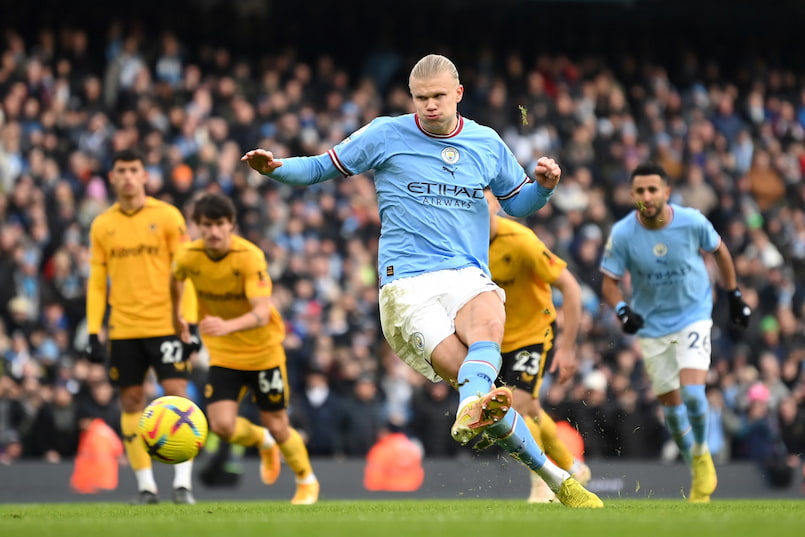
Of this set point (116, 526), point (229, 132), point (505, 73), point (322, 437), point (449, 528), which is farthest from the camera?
point (505, 73)

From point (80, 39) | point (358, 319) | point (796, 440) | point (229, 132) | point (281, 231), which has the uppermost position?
point (80, 39)

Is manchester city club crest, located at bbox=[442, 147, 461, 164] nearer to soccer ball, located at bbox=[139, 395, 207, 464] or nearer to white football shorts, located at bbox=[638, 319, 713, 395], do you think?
soccer ball, located at bbox=[139, 395, 207, 464]

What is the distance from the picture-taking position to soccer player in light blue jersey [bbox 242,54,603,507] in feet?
25.0

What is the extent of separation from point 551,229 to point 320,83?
15.5 ft

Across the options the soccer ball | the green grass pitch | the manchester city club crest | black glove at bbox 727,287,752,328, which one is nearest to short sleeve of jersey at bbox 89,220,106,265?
the soccer ball

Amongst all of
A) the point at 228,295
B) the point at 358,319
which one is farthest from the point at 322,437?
the point at 228,295

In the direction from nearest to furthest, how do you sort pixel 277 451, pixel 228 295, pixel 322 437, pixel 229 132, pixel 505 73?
1. pixel 228 295
2. pixel 277 451
3. pixel 322 437
4. pixel 229 132
5. pixel 505 73

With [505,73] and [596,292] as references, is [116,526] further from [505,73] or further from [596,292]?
[505,73]

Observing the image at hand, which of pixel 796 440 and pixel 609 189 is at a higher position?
pixel 609 189

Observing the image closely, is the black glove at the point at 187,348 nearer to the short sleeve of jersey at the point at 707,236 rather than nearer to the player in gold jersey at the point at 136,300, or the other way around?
the player in gold jersey at the point at 136,300

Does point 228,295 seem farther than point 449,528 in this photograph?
Yes

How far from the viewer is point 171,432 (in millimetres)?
9078

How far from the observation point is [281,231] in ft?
59.9

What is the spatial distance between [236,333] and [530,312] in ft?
8.09
